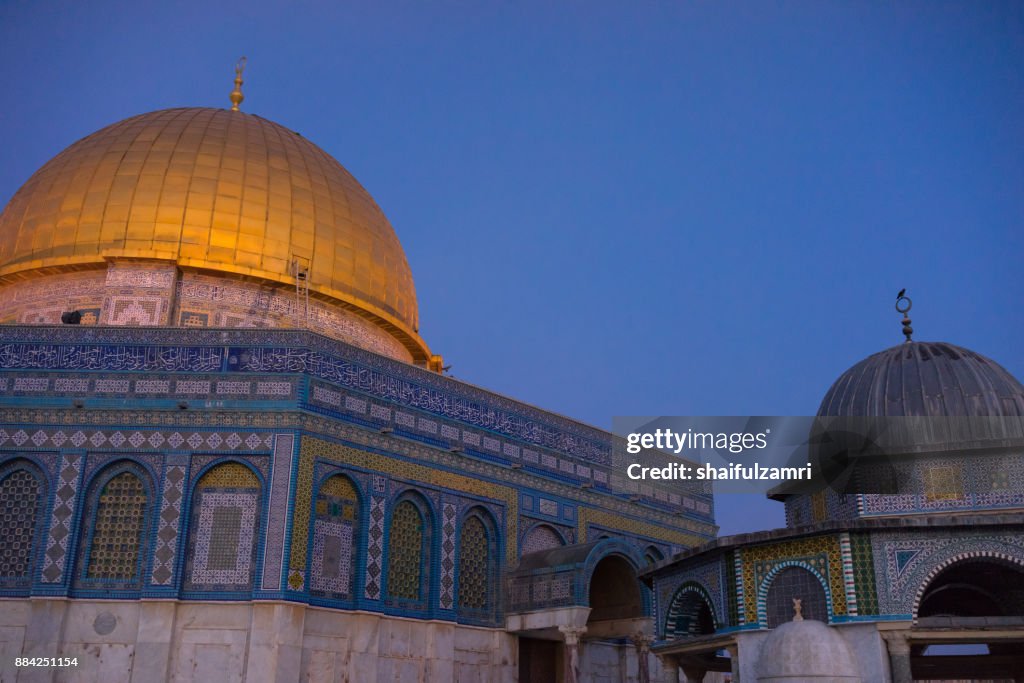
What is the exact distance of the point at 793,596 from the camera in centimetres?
1136

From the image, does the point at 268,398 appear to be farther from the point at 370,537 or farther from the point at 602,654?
the point at 602,654

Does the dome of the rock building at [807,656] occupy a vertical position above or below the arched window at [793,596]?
below

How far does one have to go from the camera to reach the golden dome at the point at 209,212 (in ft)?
56.2

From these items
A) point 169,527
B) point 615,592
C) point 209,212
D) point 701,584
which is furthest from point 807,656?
point 209,212

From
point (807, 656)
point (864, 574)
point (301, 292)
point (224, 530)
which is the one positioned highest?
point (301, 292)

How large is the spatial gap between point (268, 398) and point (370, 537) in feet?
8.04

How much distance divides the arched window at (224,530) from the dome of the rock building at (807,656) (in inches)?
257

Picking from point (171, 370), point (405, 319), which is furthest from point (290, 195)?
point (171, 370)

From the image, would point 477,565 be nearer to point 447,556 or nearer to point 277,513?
point 447,556

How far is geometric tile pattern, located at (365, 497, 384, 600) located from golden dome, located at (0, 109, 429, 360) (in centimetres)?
468

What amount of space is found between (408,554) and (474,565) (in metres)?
1.46

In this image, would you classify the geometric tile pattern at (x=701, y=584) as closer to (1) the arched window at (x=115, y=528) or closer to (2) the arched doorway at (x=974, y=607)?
(2) the arched doorway at (x=974, y=607)

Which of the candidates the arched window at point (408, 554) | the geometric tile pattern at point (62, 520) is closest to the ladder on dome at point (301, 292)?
the arched window at point (408, 554)

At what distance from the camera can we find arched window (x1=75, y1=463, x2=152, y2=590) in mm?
13086
